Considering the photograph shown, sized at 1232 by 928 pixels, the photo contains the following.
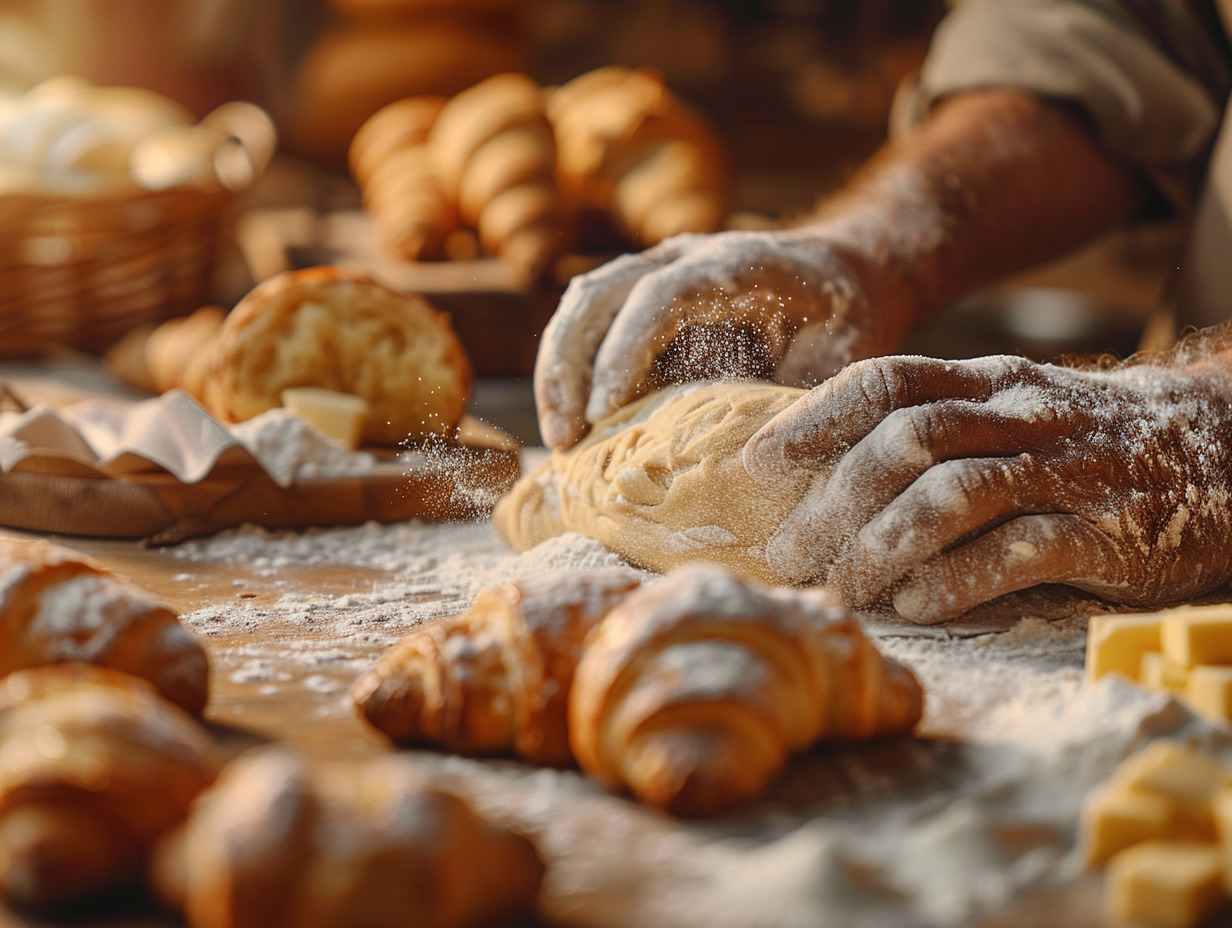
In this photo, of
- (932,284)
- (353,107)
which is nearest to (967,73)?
(932,284)

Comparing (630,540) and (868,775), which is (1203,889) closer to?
(868,775)

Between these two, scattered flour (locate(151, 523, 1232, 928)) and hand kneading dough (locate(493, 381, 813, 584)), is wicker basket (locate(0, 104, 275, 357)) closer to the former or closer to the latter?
hand kneading dough (locate(493, 381, 813, 584))

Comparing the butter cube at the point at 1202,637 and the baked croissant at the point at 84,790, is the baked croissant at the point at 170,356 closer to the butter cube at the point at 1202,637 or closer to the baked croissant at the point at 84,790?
the baked croissant at the point at 84,790

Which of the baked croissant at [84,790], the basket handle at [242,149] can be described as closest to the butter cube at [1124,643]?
the baked croissant at [84,790]

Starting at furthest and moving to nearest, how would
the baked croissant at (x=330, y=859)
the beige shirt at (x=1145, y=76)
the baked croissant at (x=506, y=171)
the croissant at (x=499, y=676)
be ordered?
the baked croissant at (x=506, y=171), the beige shirt at (x=1145, y=76), the croissant at (x=499, y=676), the baked croissant at (x=330, y=859)

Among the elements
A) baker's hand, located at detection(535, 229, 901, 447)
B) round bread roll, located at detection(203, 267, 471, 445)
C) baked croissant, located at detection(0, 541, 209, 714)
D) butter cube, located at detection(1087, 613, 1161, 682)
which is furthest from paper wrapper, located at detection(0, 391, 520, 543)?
butter cube, located at detection(1087, 613, 1161, 682)

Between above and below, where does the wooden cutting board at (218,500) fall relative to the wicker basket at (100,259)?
below
